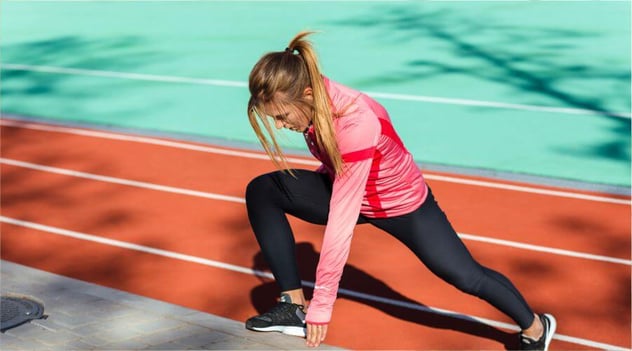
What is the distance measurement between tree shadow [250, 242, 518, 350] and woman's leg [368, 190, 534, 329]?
0.71m

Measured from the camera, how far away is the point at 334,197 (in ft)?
14.9

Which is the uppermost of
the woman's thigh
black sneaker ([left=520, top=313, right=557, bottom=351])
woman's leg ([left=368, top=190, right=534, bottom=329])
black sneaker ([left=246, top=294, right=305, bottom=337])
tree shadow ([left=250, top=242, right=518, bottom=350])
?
the woman's thigh

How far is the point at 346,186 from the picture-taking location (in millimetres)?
4500

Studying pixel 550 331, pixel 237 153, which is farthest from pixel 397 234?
pixel 237 153

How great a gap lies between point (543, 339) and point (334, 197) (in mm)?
1592

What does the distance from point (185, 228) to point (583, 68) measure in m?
7.69

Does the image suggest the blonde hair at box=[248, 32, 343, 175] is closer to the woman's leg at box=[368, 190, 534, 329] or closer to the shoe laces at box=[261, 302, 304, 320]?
the woman's leg at box=[368, 190, 534, 329]

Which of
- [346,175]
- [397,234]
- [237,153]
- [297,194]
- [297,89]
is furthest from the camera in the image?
[237,153]

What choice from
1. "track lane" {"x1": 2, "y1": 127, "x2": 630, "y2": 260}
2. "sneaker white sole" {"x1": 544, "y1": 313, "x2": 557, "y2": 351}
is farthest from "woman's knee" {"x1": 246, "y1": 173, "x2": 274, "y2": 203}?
"track lane" {"x1": 2, "y1": 127, "x2": 630, "y2": 260}

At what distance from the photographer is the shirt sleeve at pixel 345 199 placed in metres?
4.47

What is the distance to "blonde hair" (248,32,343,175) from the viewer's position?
4.36m

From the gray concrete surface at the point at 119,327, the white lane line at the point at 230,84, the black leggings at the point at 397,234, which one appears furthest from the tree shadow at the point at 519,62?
the gray concrete surface at the point at 119,327

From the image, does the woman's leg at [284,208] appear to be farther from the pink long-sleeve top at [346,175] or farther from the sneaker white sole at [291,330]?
the pink long-sleeve top at [346,175]

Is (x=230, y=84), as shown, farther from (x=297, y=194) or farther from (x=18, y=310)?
(x=297, y=194)
